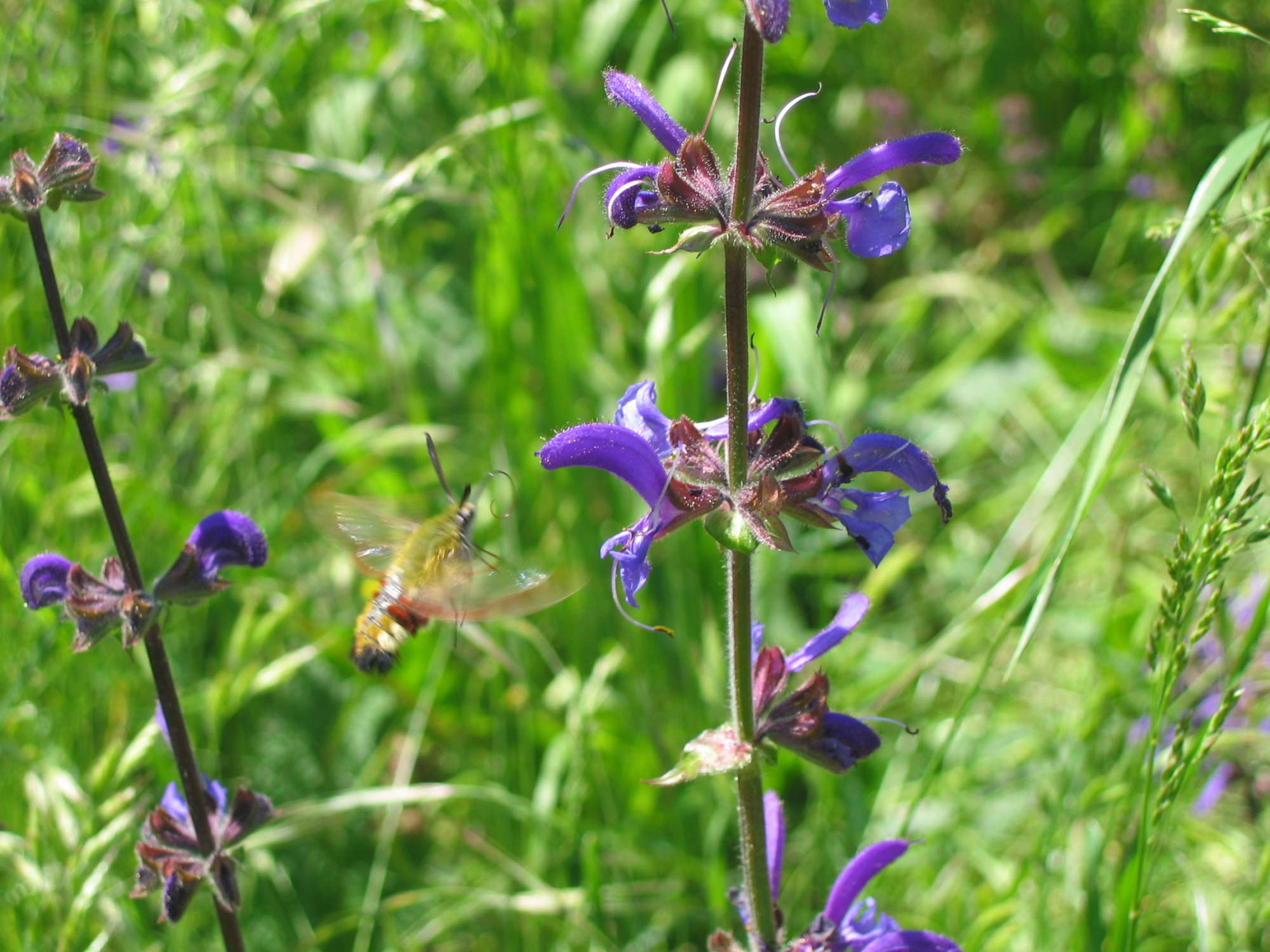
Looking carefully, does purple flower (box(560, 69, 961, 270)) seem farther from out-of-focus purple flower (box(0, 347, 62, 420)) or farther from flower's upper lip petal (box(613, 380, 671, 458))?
out-of-focus purple flower (box(0, 347, 62, 420))

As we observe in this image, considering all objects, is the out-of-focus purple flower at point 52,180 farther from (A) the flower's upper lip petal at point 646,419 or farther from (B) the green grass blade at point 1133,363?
(B) the green grass blade at point 1133,363

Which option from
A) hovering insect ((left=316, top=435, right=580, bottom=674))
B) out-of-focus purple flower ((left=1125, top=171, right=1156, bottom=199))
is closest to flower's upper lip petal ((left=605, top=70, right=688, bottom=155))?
hovering insect ((left=316, top=435, right=580, bottom=674))

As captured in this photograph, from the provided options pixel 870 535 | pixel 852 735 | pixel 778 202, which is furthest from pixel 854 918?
pixel 778 202

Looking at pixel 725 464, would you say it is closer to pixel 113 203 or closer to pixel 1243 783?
pixel 1243 783

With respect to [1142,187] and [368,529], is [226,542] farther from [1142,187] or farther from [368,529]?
[1142,187]

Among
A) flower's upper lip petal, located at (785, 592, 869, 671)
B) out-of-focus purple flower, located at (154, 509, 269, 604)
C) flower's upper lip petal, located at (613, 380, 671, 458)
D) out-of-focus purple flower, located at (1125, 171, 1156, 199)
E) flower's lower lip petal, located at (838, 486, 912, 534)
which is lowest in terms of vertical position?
out-of-focus purple flower, located at (154, 509, 269, 604)

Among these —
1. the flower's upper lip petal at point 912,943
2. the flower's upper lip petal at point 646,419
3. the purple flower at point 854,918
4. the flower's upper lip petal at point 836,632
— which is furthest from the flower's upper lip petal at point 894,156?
the flower's upper lip petal at point 912,943

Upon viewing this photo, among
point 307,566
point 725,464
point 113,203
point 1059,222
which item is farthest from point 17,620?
point 1059,222
